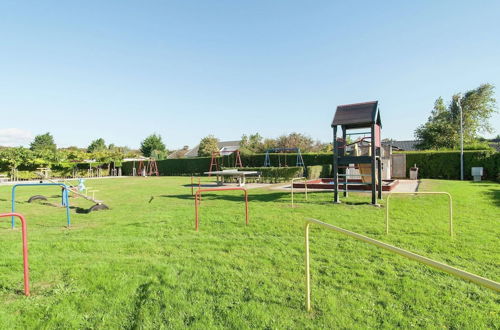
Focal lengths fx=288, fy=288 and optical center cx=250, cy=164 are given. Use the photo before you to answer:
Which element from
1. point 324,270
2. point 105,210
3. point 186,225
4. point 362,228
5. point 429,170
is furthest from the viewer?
point 429,170

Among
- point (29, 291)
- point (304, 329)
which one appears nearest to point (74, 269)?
point (29, 291)

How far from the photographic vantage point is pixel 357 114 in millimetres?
11109

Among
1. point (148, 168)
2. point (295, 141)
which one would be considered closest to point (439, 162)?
point (295, 141)

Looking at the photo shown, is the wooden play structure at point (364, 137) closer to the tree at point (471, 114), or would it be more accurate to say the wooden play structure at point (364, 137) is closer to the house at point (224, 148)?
the tree at point (471, 114)

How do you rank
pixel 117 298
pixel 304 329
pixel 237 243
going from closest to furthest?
1. pixel 304 329
2. pixel 117 298
3. pixel 237 243

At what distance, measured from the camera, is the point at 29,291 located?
3.78 meters

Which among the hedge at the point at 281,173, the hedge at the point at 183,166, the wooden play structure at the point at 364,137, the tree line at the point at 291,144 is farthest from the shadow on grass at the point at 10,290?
the tree line at the point at 291,144

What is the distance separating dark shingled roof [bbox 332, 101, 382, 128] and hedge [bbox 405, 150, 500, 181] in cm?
1477

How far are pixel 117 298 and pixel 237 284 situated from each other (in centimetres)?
152

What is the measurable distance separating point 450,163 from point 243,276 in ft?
80.3

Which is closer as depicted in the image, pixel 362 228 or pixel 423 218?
pixel 362 228

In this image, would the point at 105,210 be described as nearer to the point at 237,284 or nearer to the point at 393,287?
the point at 237,284

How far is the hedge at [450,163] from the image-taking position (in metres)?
21.0

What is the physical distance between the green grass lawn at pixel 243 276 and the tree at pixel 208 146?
45.7 metres
